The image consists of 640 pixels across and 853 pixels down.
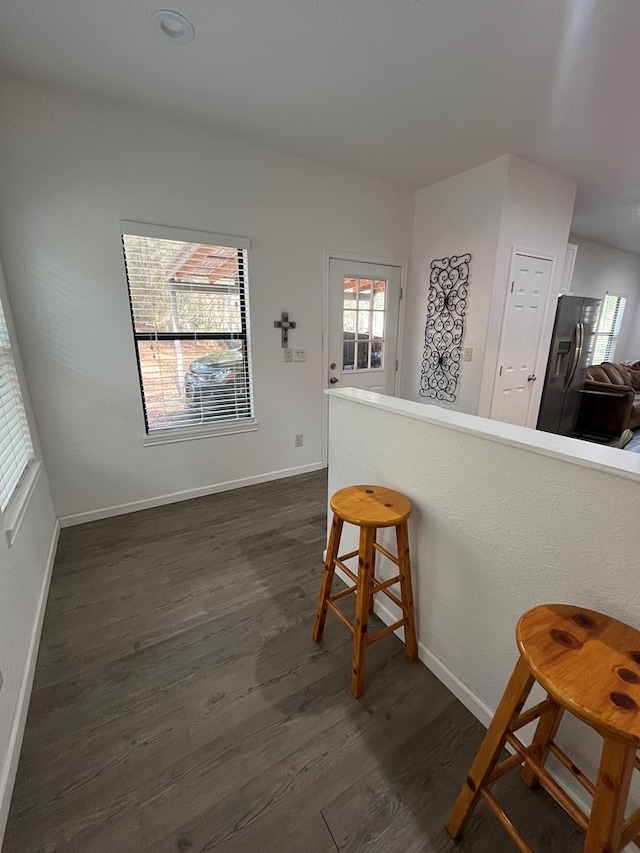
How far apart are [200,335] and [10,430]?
1.34 metres

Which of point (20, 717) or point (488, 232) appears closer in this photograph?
point (20, 717)

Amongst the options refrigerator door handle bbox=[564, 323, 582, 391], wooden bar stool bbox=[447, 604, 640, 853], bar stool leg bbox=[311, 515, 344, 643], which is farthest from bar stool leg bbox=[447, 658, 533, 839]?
refrigerator door handle bbox=[564, 323, 582, 391]

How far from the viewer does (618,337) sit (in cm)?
646

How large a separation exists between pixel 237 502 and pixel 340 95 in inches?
110

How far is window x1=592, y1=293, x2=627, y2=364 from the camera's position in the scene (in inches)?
240

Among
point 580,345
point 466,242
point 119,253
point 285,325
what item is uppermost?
point 466,242

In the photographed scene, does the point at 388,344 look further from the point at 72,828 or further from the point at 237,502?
the point at 72,828

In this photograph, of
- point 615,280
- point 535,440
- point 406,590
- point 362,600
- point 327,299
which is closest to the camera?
point 535,440

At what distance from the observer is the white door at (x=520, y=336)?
3.12m

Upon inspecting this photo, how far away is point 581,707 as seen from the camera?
0.66 meters

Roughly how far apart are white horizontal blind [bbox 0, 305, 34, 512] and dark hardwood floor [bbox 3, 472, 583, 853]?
681mm

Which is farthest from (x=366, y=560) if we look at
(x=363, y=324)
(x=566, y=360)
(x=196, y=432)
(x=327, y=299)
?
(x=566, y=360)

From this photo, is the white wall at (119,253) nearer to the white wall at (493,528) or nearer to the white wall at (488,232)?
the white wall at (488,232)

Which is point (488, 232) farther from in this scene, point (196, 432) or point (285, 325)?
point (196, 432)
